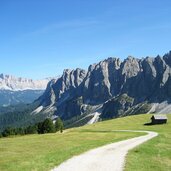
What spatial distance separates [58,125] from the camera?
158 metres

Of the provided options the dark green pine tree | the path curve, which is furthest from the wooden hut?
the path curve

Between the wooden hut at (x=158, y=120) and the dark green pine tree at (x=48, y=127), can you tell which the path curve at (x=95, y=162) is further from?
the dark green pine tree at (x=48, y=127)

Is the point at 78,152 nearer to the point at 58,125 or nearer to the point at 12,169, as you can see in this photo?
the point at 12,169

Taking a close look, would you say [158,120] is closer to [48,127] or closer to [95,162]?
[48,127]

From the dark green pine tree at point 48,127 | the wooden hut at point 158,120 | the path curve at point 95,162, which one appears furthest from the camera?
the dark green pine tree at point 48,127

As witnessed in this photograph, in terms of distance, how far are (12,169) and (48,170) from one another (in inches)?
138

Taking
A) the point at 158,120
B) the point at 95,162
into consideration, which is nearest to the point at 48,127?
the point at 158,120

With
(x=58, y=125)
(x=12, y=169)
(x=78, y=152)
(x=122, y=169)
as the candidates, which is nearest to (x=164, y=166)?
(x=122, y=169)

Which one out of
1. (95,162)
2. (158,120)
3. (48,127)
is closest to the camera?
(95,162)

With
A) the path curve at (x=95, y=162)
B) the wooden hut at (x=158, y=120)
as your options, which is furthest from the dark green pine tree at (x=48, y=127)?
the path curve at (x=95, y=162)

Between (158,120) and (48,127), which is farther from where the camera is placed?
(48,127)

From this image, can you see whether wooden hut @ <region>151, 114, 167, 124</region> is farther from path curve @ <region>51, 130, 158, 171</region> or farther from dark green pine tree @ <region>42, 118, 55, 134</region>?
path curve @ <region>51, 130, 158, 171</region>

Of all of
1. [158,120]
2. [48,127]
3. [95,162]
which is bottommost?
[48,127]

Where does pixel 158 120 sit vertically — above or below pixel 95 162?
below
